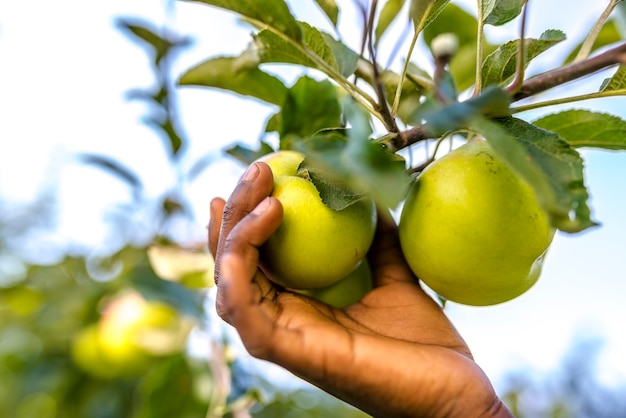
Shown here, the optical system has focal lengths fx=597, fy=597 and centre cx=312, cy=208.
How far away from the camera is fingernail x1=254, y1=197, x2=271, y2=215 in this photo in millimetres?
511

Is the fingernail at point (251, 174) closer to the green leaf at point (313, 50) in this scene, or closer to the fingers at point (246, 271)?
the fingers at point (246, 271)

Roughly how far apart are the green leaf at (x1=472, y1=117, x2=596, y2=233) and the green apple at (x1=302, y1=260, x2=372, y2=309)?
1.03 feet

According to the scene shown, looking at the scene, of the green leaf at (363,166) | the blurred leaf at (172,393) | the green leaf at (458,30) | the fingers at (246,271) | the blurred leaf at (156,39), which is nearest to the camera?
the green leaf at (363,166)

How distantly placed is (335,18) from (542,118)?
24 cm

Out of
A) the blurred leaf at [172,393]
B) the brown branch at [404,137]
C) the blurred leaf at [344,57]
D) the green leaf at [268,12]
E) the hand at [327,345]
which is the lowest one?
the blurred leaf at [172,393]

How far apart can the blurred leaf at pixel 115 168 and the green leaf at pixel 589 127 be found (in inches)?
37.8

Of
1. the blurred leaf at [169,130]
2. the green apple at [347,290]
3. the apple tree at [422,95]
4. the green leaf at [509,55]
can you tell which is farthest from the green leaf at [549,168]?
the blurred leaf at [169,130]

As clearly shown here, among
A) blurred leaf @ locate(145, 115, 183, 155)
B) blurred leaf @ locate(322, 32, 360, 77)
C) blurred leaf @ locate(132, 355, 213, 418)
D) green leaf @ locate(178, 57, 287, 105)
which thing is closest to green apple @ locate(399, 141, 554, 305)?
blurred leaf @ locate(322, 32, 360, 77)

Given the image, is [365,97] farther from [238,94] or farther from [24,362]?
[24,362]

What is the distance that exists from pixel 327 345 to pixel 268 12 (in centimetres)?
32

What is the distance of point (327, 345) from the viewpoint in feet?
1.69

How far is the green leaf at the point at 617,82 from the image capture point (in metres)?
0.51

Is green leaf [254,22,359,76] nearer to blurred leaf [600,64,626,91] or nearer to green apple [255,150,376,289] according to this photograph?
green apple [255,150,376,289]

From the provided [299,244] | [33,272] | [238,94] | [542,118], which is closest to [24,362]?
[33,272]
